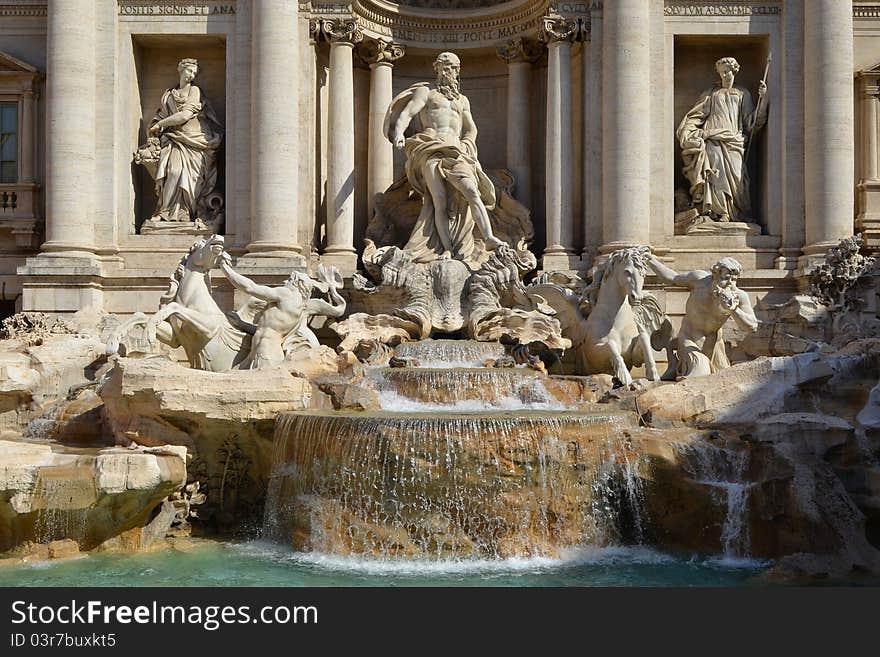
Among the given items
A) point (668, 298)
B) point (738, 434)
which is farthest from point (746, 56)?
point (738, 434)

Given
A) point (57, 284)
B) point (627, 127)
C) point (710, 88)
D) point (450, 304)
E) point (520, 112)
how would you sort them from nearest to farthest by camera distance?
1. point (450, 304)
2. point (57, 284)
3. point (627, 127)
4. point (710, 88)
5. point (520, 112)

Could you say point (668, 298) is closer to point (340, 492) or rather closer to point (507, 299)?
point (507, 299)

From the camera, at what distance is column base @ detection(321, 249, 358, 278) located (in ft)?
48.2

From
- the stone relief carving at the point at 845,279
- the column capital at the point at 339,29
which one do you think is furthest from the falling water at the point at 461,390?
the column capital at the point at 339,29

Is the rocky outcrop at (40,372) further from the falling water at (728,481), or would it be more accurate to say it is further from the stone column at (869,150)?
the stone column at (869,150)

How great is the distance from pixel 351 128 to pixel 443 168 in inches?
69.4

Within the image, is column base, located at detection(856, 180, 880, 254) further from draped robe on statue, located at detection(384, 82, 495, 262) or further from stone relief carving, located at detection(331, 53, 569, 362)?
draped robe on statue, located at detection(384, 82, 495, 262)

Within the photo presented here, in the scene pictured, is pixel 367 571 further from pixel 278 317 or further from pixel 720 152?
pixel 720 152

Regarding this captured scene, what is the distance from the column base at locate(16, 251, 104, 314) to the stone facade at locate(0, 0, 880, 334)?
3cm

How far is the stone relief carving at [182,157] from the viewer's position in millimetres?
14891

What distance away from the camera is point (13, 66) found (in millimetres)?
15055

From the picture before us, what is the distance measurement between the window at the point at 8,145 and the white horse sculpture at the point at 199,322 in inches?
206

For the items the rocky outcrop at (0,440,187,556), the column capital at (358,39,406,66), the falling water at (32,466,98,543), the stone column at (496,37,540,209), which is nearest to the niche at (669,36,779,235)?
the stone column at (496,37,540,209)

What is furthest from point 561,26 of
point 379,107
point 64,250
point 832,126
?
point 64,250
